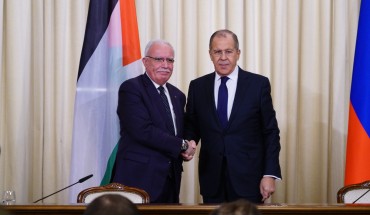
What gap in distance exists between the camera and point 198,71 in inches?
237

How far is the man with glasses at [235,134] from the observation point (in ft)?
14.8

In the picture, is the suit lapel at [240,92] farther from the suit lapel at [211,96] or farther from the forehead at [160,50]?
the forehead at [160,50]

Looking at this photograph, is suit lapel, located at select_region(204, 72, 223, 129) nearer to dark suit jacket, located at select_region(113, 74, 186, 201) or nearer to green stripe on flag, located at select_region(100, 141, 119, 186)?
dark suit jacket, located at select_region(113, 74, 186, 201)

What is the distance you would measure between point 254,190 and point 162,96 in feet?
2.97

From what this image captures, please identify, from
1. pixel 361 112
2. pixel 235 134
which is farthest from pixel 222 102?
pixel 361 112

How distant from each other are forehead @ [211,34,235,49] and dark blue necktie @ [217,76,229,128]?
9.1 inches

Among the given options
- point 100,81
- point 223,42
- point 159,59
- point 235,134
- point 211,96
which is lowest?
point 235,134

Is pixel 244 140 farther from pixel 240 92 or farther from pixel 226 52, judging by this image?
pixel 226 52

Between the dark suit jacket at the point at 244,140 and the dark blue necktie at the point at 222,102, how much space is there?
38mm

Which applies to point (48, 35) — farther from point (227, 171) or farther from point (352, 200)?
point (352, 200)

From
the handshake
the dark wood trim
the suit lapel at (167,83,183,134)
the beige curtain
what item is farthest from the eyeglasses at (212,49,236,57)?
the dark wood trim

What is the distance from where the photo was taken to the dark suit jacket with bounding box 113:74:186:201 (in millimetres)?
4418

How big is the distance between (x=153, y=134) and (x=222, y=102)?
57cm

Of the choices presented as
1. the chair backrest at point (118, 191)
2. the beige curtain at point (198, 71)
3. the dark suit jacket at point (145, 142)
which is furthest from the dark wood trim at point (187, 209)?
the beige curtain at point (198, 71)
